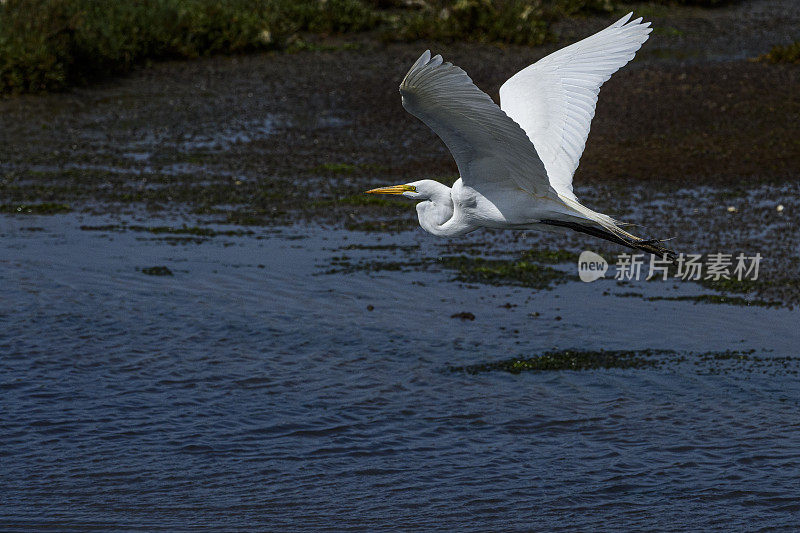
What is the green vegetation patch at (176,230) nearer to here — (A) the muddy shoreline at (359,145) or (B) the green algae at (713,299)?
(A) the muddy shoreline at (359,145)

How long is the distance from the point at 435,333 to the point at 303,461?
7.89ft

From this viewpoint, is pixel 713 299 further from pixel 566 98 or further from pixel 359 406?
pixel 566 98

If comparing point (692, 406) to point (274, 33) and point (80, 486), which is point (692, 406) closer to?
point (80, 486)

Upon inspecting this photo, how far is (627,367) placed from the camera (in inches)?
344

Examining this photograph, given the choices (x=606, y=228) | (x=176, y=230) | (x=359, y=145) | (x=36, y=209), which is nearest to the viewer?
(x=606, y=228)

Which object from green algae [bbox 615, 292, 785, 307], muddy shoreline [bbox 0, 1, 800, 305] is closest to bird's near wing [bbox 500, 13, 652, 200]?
green algae [bbox 615, 292, 785, 307]

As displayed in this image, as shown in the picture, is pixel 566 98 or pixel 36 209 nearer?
pixel 566 98

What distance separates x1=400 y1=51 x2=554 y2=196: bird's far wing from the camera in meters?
4.74

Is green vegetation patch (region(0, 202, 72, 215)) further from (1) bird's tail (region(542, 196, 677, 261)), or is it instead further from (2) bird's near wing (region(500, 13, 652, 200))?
(1) bird's tail (region(542, 196, 677, 261))

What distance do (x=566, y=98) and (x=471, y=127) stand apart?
5.72ft

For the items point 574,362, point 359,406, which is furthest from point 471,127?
point 574,362

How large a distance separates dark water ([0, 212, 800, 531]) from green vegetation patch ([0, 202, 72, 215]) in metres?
1.46

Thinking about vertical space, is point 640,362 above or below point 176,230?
below

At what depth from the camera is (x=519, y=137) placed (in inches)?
208
